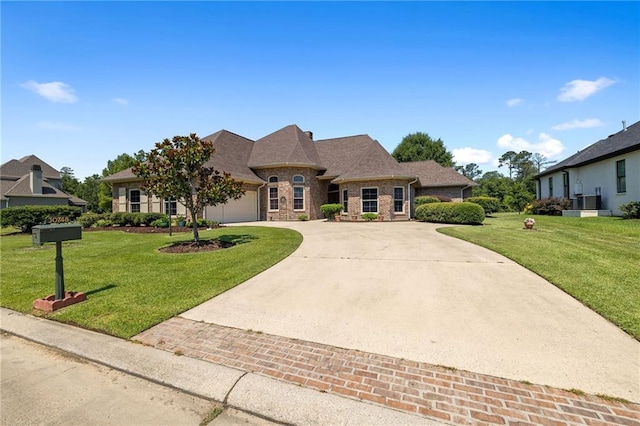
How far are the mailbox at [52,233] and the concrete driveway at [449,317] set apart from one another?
242cm

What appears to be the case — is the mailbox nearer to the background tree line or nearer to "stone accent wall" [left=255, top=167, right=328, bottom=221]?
"stone accent wall" [left=255, top=167, right=328, bottom=221]

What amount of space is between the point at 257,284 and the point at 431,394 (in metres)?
4.02

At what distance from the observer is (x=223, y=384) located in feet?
8.91

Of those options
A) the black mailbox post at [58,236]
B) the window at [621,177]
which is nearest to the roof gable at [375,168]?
the window at [621,177]

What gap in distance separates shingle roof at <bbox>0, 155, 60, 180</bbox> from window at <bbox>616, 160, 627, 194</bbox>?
2089 inches

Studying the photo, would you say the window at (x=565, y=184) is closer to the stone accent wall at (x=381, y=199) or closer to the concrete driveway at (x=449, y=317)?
the stone accent wall at (x=381, y=199)

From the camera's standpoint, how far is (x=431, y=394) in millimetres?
2496

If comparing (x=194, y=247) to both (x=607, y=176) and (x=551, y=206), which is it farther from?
(x=551, y=206)

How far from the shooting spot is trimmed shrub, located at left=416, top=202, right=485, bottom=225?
15383 millimetres

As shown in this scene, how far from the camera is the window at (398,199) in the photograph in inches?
796

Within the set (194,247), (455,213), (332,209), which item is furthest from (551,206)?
(194,247)

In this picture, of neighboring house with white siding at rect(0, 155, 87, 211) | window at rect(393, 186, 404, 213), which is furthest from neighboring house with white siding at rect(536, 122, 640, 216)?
neighboring house with white siding at rect(0, 155, 87, 211)

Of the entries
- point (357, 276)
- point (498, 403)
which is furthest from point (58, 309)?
point (498, 403)

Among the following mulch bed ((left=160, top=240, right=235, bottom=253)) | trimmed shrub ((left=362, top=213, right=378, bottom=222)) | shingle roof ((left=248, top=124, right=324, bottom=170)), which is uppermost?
shingle roof ((left=248, top=124, right=324, bottom=170))
